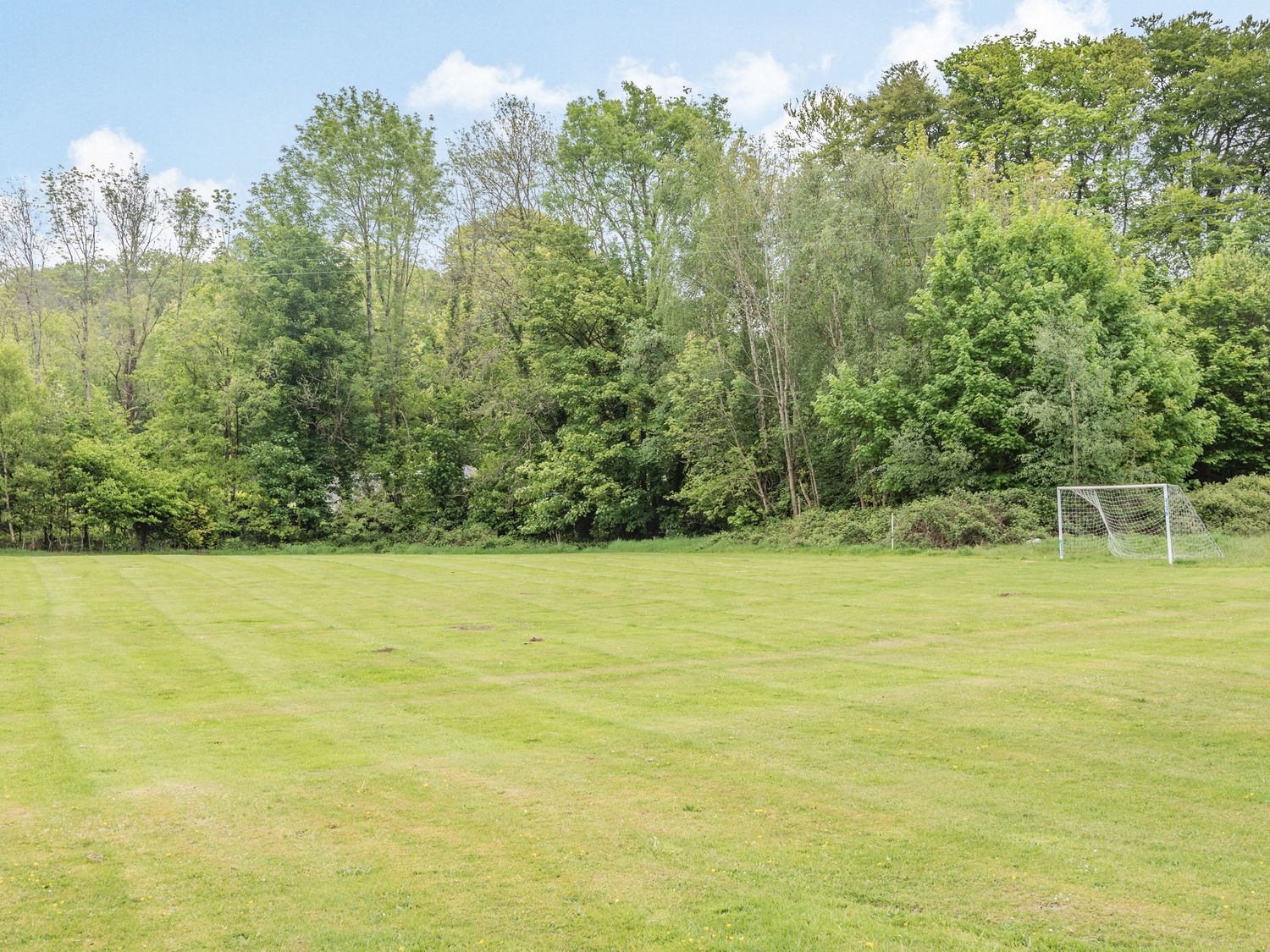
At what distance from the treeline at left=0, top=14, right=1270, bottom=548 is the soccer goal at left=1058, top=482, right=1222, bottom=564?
156 centimetres

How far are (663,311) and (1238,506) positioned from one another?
21749 mm

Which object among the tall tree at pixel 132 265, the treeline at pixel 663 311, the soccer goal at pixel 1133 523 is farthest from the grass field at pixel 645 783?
the tall tree at pixel 132 265

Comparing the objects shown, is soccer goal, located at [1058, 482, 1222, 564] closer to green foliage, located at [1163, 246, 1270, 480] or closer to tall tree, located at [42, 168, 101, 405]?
green foliage, located at [1163, 246, 1270, 480]

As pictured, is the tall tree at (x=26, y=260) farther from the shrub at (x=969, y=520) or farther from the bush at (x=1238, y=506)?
the bush at (x=1238, y=506)

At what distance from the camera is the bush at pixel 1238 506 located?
29641 millimetres

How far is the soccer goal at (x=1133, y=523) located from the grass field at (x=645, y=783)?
32.0ft

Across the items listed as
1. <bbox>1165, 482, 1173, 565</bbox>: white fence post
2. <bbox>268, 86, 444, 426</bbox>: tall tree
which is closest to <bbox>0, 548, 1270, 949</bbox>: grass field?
<bbox>1165, 482, 1173, 565</bbox>: white fence post

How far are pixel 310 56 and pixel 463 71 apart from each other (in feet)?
31.8

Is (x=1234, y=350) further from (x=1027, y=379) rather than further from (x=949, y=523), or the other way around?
(x=949, y=523)

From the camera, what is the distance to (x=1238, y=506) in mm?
30344

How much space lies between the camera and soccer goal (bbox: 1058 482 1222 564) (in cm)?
2588

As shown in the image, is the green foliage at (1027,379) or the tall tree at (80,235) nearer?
the green foliage at (1027,379)

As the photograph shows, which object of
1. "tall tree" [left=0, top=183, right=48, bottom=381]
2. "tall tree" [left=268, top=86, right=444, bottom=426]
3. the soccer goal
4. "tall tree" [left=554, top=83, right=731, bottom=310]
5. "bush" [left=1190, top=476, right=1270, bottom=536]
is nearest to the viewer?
the soccer goal

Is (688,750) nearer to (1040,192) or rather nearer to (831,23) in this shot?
(831,23)
